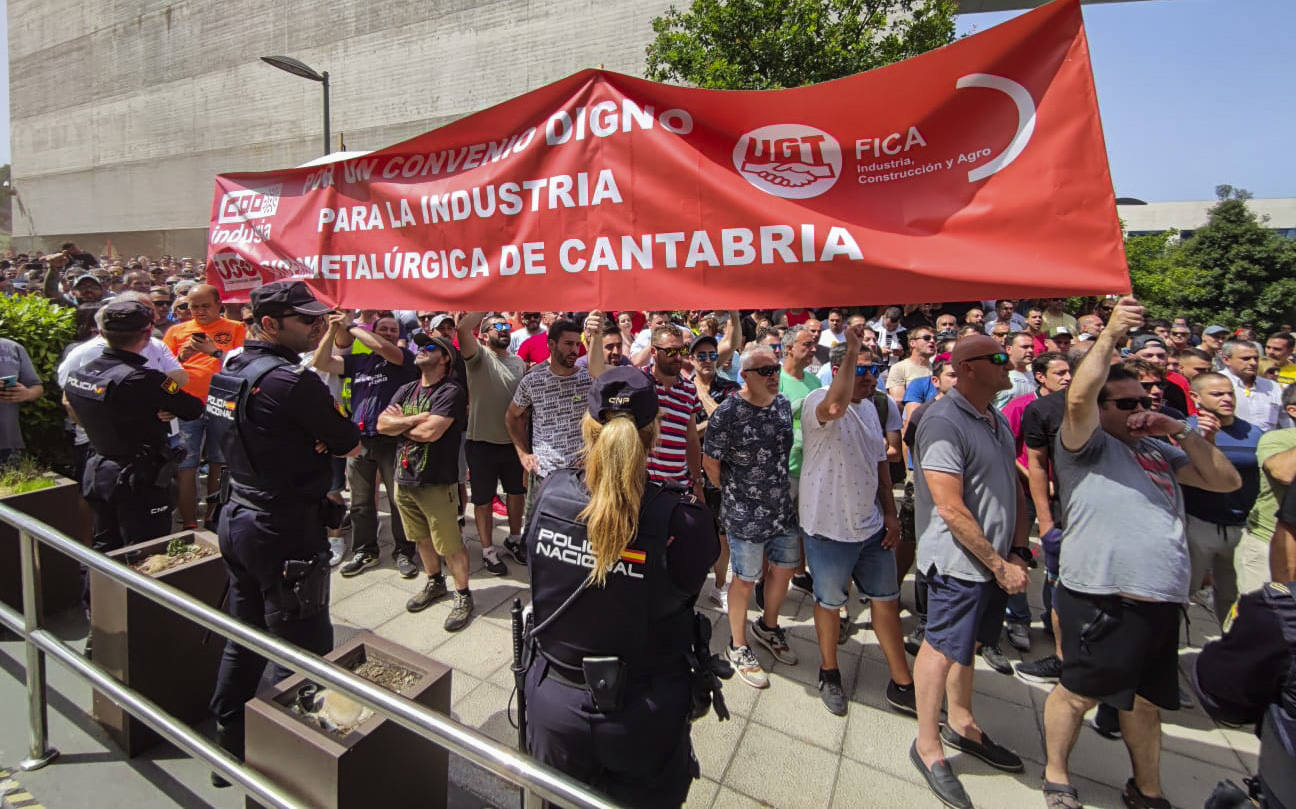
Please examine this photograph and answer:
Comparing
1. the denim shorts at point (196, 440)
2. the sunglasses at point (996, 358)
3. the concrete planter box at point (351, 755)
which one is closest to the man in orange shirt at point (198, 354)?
the denim shorts at point (196, 440)

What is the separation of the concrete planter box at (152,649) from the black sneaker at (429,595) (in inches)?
51.7

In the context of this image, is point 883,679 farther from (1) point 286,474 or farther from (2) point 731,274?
(1) point 286,474

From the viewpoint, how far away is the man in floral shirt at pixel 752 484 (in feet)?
11.9

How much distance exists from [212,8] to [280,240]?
36.5m

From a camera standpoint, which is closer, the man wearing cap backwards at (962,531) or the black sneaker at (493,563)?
the man wearing cap backwards at (962,531)

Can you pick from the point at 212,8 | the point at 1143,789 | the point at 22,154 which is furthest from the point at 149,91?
the point at 1143,789

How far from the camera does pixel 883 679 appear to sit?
12.0 feet

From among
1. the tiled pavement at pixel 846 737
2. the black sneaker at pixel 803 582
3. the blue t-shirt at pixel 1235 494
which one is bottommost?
the tiled pavement at pixel 846 737

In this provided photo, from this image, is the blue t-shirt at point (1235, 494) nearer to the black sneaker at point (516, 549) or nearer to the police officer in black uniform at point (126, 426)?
the black sneaker at point (516, 549)

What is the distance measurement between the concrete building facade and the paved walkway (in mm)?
20591

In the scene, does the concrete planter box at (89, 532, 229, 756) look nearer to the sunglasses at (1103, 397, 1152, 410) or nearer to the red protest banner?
the red protest banner

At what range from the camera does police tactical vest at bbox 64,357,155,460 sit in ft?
11.2

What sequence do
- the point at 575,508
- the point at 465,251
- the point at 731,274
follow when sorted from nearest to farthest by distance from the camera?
the point at 575,508 → the point at 731,274 → the point at 465,251

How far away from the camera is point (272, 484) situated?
2.71 meters
